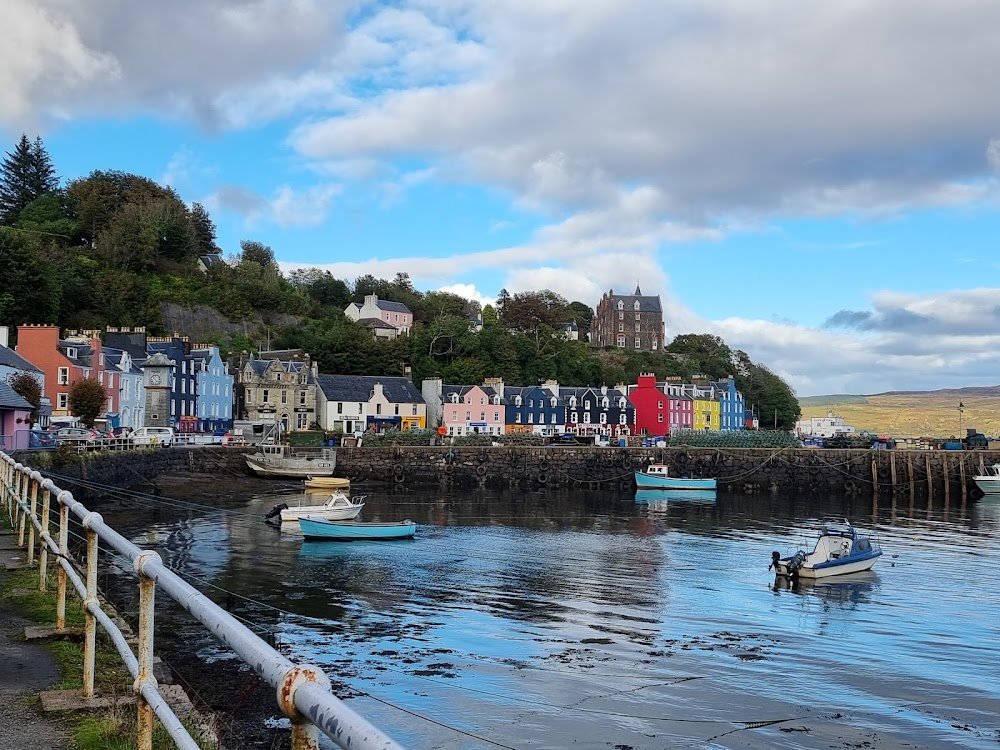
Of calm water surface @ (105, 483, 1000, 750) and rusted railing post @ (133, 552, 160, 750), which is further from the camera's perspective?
calm water surface @ (105, 483, 1000, 750)

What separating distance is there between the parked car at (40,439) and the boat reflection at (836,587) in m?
38.6

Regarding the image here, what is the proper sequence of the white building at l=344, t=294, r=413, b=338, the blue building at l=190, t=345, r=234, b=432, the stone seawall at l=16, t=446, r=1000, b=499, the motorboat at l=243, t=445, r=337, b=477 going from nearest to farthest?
the motorboat at l=243, t=445, r=337, b=477
the stone seawall at l=16, t=446, r=1000, b=499
the blue building at l=190, t=345, r=234, b=432
the white building at l=344, t=294, r=413, b=338

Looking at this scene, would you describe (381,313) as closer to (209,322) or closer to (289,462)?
(209,322)

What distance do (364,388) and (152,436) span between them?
35.3m

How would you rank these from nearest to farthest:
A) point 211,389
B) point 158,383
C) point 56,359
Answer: point 56,359, point 158,383, point 211,389

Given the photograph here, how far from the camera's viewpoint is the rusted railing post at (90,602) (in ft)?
21.5

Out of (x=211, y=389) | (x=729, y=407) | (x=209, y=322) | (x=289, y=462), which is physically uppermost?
(x=209, y=322)

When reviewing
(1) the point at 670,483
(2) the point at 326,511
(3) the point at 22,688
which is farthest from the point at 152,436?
(3) the point at 22,688

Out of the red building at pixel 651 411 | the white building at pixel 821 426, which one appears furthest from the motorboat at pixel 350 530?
the white building at pixel 821 426

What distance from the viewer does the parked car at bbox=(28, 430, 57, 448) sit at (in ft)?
152

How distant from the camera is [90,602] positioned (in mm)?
6707

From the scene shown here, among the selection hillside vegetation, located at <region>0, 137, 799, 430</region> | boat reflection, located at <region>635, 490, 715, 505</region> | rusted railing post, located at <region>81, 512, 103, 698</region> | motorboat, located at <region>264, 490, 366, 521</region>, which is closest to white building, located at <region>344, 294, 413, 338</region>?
hillside vegetation, located at <region>0, 137, 799, 430</region>

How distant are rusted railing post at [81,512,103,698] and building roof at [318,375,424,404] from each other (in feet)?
294

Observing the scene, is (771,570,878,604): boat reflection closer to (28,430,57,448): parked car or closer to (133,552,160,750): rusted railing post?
(133,552,160,750): rusted railing post
